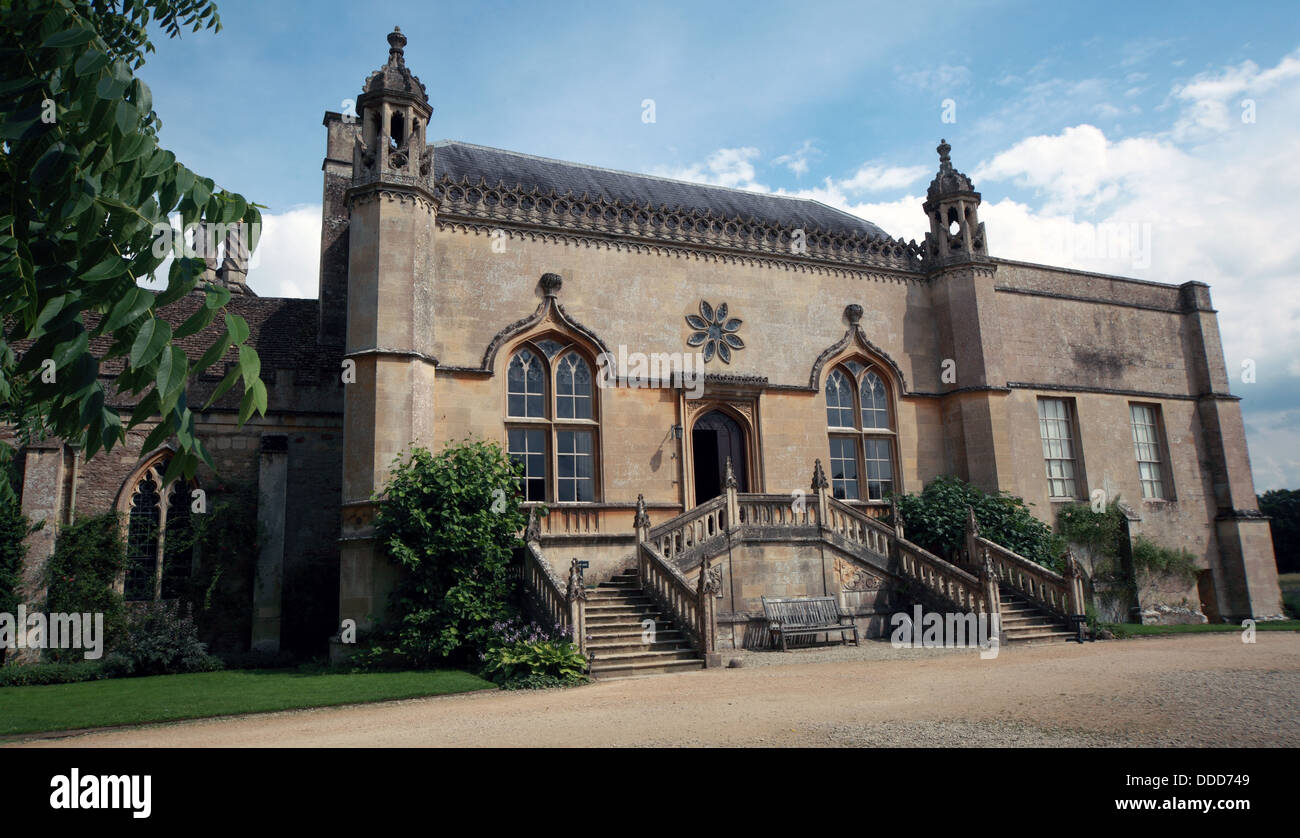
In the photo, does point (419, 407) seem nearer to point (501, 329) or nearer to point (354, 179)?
point (501, 329)

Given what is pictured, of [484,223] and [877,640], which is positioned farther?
[484,223]

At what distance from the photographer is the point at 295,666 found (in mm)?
14438

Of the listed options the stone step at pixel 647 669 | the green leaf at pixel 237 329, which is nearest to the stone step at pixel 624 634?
the stone step at pixel 647 669

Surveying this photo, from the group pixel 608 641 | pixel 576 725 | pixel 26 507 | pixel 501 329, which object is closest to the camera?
pixel 576 725

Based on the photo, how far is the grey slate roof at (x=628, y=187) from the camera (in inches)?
769

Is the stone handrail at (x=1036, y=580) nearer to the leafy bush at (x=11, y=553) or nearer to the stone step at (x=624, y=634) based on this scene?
the stone step at (x=624, y=634)

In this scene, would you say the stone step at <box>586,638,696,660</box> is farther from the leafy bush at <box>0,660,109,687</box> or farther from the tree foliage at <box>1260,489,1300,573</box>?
the tree foliage at <box>1260,489,1300,573</box>

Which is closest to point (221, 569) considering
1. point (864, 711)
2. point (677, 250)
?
point (677, 250)

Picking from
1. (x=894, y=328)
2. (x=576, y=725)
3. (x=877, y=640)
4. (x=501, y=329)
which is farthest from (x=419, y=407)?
(x=894, y=328)

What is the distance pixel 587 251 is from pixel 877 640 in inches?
409

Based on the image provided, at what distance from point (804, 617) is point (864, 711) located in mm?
7151

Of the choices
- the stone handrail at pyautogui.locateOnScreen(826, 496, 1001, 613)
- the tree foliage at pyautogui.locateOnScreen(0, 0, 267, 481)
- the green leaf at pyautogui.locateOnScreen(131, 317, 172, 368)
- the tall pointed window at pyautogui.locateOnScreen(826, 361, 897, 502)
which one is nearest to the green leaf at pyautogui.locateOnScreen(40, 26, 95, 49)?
the tree foliage at pyautogui.locateOnScreen(0, 0, 267, 481)

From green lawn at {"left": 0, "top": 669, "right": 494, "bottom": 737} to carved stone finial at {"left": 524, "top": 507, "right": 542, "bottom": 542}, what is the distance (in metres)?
2.98

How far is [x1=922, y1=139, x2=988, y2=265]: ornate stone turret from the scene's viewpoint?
20.7 meters
